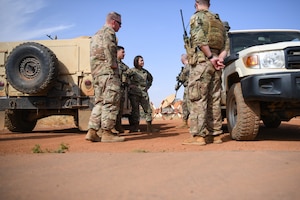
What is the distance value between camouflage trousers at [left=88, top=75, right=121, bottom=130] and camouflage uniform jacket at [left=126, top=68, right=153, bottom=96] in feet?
7.45

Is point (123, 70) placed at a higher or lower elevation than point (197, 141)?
higher

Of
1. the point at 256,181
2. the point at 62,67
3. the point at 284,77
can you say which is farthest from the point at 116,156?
the point at 62,67

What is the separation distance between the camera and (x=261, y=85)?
3623 mm

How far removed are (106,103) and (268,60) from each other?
2.38 metres

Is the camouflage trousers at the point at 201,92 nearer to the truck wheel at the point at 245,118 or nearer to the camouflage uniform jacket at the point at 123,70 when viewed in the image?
the truck wheel at the point at 245,118

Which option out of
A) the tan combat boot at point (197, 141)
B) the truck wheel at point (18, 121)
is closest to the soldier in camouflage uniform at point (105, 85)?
the tan combat boot at point (197, 141)

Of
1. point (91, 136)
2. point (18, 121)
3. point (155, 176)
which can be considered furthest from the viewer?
point (18, 121)

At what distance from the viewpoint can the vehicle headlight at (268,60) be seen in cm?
359

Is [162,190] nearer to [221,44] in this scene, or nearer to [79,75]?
[221,44]

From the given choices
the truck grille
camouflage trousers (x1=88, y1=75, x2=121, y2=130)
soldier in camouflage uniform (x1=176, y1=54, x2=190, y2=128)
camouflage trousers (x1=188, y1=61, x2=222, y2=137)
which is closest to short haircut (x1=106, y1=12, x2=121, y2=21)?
camouflage trousers (x1=88, y1=75, x2=121, y2=130)

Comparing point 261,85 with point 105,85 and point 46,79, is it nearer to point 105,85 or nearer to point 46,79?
point 105,85

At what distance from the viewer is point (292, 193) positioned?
5.12 ft

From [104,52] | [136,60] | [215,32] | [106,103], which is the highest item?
[136,60]

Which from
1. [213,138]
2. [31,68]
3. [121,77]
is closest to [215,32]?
[213,138]
